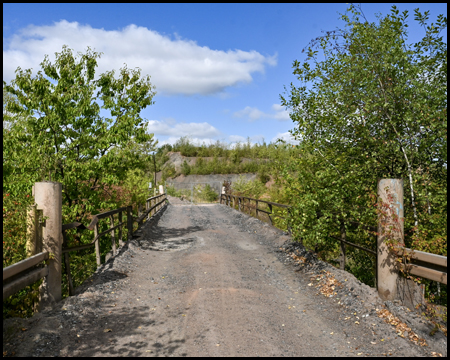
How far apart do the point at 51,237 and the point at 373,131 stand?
5191 mm

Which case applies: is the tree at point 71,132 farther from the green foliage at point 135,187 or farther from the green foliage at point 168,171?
Result: the green foliage at point 168,171

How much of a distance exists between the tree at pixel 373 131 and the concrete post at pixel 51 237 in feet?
13.7

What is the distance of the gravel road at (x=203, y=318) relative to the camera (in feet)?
12.9

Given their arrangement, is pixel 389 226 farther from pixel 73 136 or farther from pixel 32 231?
pixel 73 136

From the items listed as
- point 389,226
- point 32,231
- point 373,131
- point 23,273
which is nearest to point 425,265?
point 389,226

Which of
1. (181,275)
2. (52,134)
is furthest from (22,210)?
(52,134)

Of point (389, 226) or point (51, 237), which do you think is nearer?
point (389, 226)

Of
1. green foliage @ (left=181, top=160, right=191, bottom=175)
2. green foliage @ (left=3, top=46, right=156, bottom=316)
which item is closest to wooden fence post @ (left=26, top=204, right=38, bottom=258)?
green foliage @ (left=3, top=46, right=156, bottom=316)

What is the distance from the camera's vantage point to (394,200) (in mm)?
4910

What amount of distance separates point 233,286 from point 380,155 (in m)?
3.39

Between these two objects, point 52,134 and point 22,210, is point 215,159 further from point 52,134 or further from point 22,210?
point 22,210

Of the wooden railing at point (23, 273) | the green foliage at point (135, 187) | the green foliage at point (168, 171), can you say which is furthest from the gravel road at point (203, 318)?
the green foliage at point (168, 171)

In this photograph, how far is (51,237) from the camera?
502cm

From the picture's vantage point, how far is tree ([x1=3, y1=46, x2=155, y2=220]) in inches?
340
